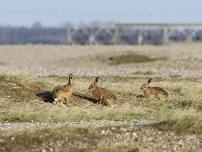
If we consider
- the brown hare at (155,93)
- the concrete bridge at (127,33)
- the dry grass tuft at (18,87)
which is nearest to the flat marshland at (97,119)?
the dry grass tuft at (18,87)

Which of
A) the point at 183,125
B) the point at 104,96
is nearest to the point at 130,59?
the point at 104,96

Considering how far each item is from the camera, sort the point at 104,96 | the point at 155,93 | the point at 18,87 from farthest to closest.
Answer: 1. the point at 155,93
2. the point at 18,87
3. the point at 104,96

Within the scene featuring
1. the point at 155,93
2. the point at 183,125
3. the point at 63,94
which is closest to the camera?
the point at 183,125

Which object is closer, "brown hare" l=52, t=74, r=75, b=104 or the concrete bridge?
"brown hare" l=52, t=74, r=75, b=104

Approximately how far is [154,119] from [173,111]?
5.23 feet

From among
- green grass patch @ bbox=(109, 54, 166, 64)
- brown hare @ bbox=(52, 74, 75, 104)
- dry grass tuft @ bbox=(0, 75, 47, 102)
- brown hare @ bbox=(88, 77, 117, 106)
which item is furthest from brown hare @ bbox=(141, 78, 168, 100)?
green grass patch @ bbox=(109, 54, 166, 64)

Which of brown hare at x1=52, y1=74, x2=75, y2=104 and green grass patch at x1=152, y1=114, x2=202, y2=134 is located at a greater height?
green grass patch at x1=152, y1=114, x2=202, y2=134

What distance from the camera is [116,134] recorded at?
19156mm

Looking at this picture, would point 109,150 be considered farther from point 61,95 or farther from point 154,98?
point 154,98

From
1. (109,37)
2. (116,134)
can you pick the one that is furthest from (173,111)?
(109,37)

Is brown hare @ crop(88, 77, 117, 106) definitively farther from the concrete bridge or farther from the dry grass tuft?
the concrete bridge

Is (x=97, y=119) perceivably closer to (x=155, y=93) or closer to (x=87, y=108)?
(x=87, y=108)

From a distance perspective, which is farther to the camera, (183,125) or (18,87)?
(18,87)

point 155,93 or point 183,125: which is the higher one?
point 183,125
